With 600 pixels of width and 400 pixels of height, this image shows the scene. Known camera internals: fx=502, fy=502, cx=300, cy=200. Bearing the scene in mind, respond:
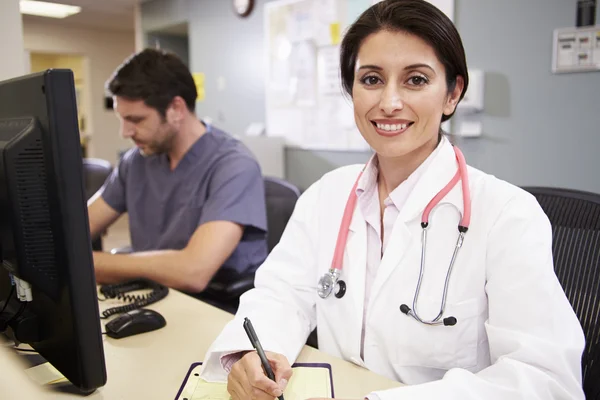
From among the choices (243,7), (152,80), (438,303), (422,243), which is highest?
(243,7)

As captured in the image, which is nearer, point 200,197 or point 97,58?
point 200,197

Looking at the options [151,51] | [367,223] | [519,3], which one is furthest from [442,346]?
[519,3]

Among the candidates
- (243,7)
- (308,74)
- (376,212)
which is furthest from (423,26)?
(243,7)

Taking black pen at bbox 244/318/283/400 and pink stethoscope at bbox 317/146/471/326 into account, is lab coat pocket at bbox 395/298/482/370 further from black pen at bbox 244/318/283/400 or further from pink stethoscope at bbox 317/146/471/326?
black pen at bbox 244/318/283/400

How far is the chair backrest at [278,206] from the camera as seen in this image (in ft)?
5.91

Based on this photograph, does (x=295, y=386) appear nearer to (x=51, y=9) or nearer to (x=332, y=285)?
(x=332, y=285)

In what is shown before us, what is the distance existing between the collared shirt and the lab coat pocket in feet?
0.34

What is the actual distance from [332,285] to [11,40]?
47.0 inches

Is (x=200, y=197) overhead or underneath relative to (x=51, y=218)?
underneath

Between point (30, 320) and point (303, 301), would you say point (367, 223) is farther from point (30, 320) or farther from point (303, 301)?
point (30, 320)

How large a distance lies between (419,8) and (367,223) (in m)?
0.47

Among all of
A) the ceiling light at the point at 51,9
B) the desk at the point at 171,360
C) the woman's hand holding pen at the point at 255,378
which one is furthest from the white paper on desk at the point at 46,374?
the ceiling light at the point at 51,9

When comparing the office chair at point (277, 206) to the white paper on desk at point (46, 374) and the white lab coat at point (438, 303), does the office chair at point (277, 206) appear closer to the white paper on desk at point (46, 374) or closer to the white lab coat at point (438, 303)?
the white lab coat at point (438, 303)

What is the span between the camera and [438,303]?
940mm
